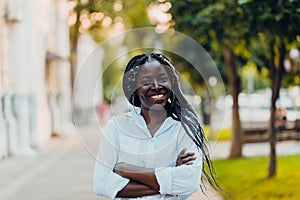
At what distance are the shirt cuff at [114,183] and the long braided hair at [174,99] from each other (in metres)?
0.29

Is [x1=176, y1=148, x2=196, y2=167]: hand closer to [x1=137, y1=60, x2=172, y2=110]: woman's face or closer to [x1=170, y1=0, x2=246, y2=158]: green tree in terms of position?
[x1=137, y1=60, x2=172, y2=110]: woman's face

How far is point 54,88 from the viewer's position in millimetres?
28953

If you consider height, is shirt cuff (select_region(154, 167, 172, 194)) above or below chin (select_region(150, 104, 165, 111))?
below

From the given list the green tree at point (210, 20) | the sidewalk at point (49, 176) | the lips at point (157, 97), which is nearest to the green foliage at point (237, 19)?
the green tree at point (210, 20)

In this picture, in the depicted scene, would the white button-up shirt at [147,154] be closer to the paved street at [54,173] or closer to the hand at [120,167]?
the hand at [120,167]

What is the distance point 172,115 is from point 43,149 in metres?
18.4

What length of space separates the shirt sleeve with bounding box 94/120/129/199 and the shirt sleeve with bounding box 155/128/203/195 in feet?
0.48

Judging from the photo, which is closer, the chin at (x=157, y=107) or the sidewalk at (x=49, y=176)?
the chin at (x=157, y=107)

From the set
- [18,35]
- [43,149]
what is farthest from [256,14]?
[43,149]

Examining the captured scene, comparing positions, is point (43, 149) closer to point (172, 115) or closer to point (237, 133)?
point (237, 133)

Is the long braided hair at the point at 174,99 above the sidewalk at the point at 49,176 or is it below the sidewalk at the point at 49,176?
above

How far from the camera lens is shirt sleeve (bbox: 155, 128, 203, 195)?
8.52ft

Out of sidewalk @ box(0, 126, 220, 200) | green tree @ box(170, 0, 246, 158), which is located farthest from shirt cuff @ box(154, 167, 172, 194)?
green tree @ box(170, 0, 246, 158)

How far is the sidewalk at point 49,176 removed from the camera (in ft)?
35.1
